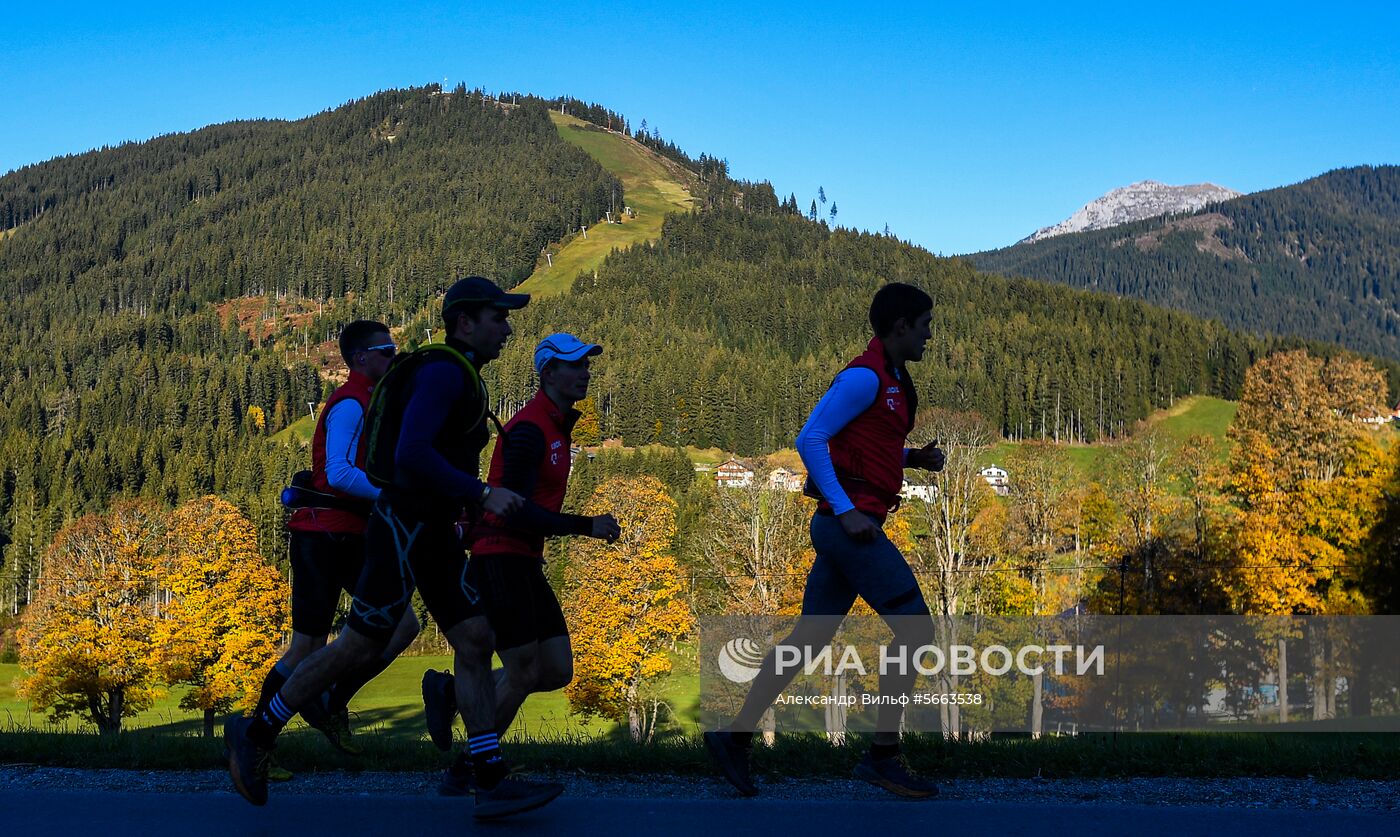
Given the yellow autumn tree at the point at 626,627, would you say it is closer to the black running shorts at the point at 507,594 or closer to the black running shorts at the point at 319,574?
the black running shorts at the point at 319,574

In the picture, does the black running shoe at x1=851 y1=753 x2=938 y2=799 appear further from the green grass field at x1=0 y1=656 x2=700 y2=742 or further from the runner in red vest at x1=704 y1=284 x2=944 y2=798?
the green grass field at x1=0 y1=656 x2=700 y2=742

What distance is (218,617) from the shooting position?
41656 mm

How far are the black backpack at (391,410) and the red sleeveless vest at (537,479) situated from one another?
586 mm

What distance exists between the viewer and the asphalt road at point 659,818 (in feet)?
17.8

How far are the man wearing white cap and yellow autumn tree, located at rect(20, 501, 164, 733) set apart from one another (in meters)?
37.5

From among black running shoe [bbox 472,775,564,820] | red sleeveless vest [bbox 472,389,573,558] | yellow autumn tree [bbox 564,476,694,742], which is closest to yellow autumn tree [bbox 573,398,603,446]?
yellow autumn tree [bbox 564,476,694,742]

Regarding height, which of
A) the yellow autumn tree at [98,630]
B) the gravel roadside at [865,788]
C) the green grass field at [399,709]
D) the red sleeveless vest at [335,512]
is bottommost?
the green grass field at [399,709]

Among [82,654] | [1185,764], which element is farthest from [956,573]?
[82,654]

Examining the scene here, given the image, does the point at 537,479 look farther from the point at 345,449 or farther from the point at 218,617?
the point at 218,617

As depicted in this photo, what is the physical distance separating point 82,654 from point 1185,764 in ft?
139

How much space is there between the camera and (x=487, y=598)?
595cm

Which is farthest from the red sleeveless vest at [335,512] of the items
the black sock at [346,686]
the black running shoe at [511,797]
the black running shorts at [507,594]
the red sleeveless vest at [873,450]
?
the red sleeveless vest at [873,450]

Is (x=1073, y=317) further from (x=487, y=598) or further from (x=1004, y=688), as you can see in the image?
(x=487, y=598)

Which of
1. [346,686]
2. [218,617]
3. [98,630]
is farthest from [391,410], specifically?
[98,630]
